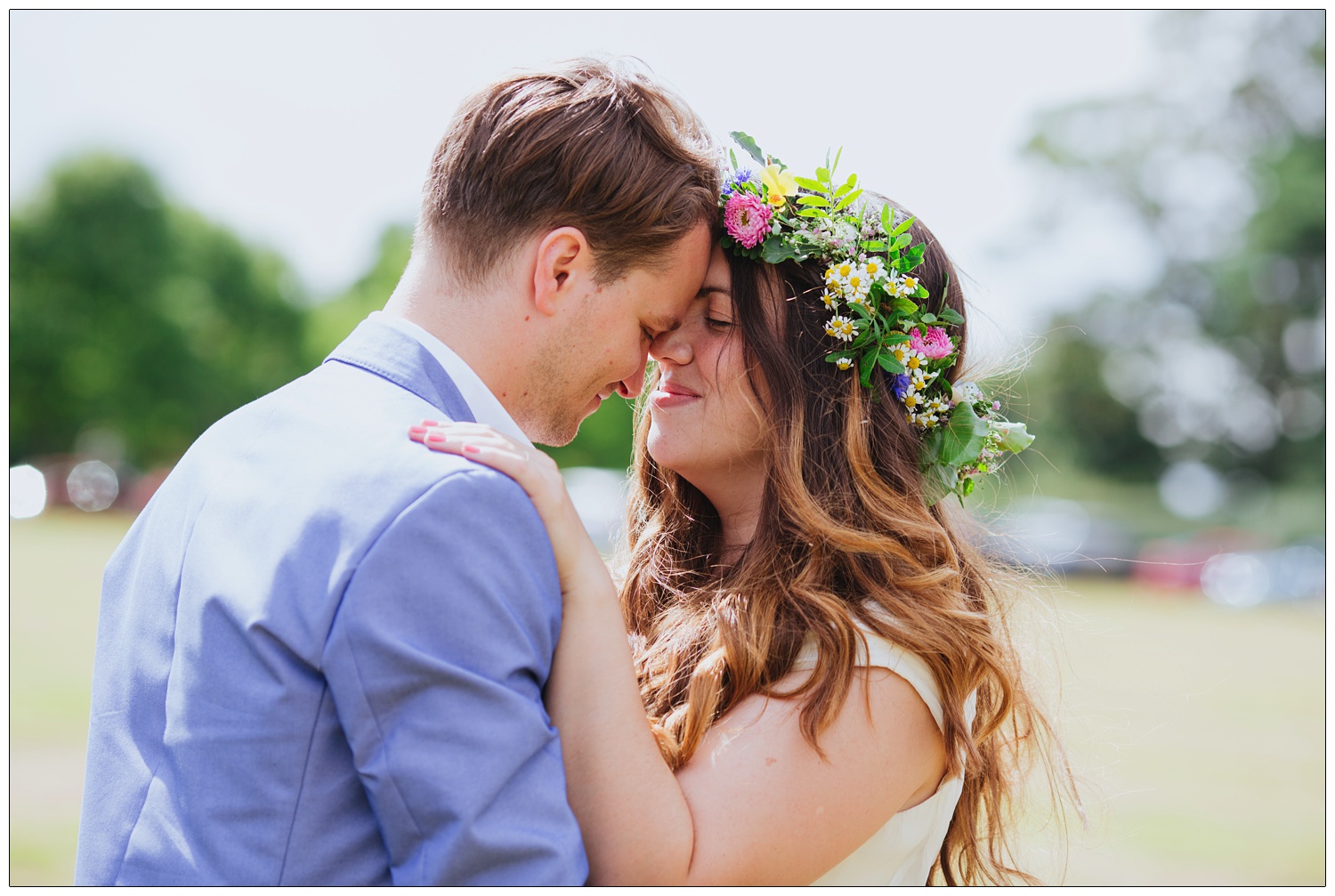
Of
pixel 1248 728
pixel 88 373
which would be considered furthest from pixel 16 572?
pixel 88 373

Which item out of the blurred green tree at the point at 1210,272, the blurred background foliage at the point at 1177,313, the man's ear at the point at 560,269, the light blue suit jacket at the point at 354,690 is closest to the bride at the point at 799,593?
the light blue suit jacket at the point at 354,690

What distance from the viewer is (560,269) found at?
8.76ft

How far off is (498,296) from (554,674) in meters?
0.91

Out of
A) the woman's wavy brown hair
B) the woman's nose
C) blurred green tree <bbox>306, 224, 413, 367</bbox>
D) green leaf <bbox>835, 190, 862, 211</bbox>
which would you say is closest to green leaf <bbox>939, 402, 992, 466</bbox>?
the woman's wavy brown hair

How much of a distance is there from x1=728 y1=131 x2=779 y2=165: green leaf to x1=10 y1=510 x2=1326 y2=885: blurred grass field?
1.69m

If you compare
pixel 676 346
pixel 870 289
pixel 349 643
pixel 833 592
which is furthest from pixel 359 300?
pixel 349 643

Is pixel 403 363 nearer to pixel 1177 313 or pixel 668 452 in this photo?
pixel 668 452

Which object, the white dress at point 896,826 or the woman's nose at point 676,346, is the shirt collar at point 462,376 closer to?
the woman's nose at point 676,346

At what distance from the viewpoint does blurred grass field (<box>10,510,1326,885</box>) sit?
851 centimetres

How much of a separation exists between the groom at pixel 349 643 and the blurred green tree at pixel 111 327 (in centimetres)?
5928

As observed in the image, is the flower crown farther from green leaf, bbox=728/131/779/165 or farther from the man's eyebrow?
the man's eyebrow

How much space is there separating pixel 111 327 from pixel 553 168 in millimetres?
62979

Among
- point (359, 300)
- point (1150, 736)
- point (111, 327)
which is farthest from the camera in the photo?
point (359, 300)

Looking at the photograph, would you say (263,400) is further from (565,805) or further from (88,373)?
(88,373)
